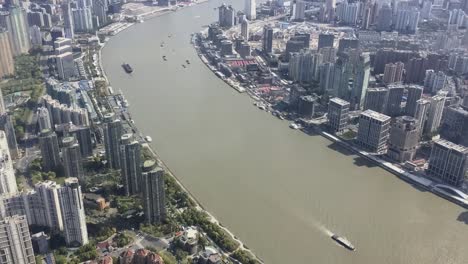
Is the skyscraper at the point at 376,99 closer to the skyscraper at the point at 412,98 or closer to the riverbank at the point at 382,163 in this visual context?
the skyscraper at the point at 412,98

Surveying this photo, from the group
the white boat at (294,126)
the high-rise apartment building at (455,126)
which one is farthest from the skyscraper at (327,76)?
the high-rise apartment building at (455,126)

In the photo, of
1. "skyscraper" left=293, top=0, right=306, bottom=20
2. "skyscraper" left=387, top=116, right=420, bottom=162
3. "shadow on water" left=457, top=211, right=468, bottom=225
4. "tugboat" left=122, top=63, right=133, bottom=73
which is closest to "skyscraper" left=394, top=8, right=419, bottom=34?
"skyscraper" left=293, top=0, right=306, bottom=20

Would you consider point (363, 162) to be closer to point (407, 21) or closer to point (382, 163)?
point (382, 163)

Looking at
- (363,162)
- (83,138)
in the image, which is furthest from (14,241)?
(363,162)

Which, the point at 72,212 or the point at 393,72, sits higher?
the point at 393,72

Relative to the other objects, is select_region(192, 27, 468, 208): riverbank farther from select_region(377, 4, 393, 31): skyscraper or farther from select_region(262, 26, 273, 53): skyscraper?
select_region(377, 4, 393, 31): skyscraper

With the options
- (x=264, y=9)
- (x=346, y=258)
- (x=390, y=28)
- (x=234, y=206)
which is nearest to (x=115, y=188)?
(x=234, y=206)

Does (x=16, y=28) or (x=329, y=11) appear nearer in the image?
(x=16, y=28)
